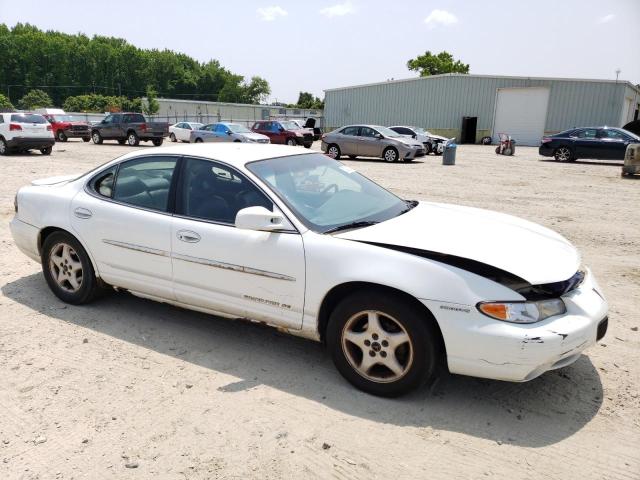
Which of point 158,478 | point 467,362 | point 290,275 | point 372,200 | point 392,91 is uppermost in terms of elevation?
point 392,91

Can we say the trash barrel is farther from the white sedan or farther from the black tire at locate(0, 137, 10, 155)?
the black tire at locate(0, 137, 10, 155)

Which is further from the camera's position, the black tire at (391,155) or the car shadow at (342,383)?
the black tire at (391,155)

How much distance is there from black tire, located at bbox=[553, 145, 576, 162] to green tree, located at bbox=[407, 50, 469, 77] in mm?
66333

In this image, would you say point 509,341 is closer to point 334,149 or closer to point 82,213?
point 82,213

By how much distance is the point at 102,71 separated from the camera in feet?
382

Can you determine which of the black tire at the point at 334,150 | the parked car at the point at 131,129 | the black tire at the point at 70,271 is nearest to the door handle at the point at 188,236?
the black tire at the point at 70,271

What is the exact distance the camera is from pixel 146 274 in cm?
396

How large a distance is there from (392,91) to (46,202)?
36902 millimetres

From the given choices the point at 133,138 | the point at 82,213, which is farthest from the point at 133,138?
the point at 82,213

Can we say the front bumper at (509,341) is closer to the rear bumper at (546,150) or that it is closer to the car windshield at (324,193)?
the car windshield at (324,193)

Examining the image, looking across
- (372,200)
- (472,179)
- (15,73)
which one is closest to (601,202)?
(472,179)

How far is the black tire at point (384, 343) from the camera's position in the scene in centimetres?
290

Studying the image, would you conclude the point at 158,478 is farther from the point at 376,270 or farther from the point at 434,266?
the point at 434,266

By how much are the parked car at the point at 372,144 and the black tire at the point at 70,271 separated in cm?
1631
